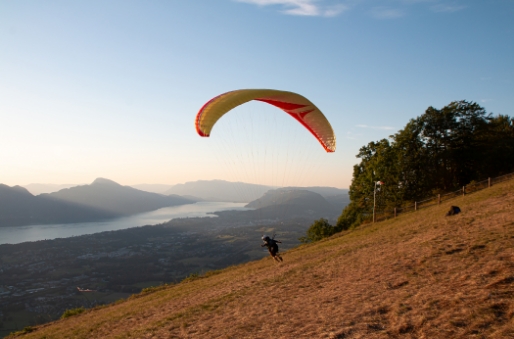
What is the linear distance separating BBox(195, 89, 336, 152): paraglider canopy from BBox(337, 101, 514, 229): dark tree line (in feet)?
70.8

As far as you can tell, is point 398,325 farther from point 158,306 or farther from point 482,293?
point 158,306

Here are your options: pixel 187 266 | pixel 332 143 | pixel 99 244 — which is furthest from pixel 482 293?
pixel 99 244

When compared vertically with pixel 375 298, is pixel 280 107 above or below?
above

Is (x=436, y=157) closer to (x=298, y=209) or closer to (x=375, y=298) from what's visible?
(x=375, y=298)

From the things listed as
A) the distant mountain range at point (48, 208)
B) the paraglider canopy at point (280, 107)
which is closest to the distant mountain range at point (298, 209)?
the distant mountain range at point (48, 208)

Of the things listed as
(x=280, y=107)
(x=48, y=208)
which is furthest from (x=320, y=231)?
(x=48, y=208)

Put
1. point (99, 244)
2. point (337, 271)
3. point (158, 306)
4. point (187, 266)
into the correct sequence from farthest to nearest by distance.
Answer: point (99, 244) < point (187, 266) < point (158, 306) < point (337, 271)

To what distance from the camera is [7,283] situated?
59.7 meters

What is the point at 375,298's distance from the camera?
745 cm

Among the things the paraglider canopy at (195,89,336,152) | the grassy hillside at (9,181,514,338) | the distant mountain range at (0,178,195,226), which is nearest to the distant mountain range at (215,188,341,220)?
the distant mountain range at (0,178,195,226)

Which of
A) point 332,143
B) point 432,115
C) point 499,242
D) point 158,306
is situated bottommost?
point 158,306

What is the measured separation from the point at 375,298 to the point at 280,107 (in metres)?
10.5

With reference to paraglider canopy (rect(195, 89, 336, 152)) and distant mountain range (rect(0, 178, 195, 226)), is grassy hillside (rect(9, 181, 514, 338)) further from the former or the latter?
distant mountain range (rect(0, 178, 195, 226))

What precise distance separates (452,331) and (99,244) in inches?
4116
